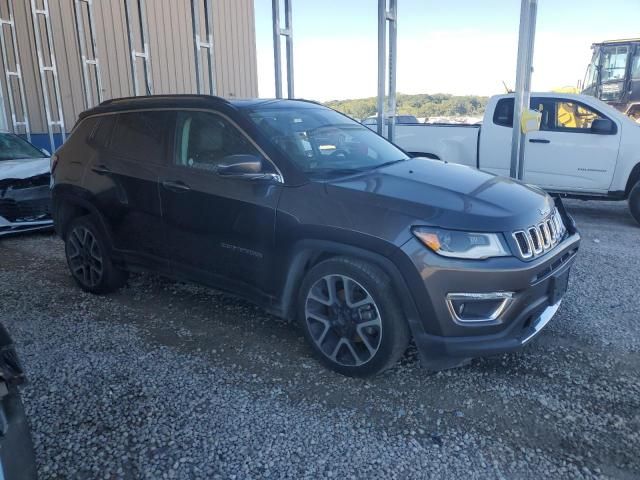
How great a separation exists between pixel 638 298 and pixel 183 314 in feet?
12.7

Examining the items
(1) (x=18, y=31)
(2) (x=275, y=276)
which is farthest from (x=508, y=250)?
(1) (x=18, y=31)

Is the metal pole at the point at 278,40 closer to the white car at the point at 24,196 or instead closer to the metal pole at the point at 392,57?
the metal pole at the point at 392,57

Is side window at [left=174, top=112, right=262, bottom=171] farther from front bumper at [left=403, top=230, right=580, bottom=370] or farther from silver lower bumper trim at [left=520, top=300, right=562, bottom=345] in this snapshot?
silver lower bumper trim at [left=520, top=300, right=562, bottom=345]

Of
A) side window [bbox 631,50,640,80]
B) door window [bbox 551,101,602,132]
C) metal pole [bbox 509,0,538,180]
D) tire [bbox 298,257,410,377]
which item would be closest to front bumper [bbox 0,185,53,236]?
tire [bbox 298,257,410,377]

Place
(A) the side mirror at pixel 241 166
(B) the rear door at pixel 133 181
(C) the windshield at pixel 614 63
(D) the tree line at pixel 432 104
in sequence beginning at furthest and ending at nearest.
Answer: (D) the tree line at pixel 432 104, (C) the windshield at pixel 614 63, (B) the rear door at pixel 133 181, (A) the side mirror at pixel 241 166

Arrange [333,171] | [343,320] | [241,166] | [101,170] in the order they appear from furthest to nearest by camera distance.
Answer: [101,170]
[333,171]
[241,166]
[343,320]

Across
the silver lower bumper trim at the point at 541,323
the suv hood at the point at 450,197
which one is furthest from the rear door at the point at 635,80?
the silver lower bumper trim at the point at 541,323

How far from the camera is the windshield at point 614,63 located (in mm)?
14617

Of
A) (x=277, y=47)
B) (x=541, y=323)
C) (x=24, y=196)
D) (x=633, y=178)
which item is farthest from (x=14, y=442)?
(x=633, y=178)

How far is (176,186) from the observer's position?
3.69 m

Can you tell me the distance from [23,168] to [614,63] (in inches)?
610

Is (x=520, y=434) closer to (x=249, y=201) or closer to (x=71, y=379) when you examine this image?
(x=249, y=201)

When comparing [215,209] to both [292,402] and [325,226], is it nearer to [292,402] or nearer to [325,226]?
[325,226]

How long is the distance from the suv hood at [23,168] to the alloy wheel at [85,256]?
2.39m
